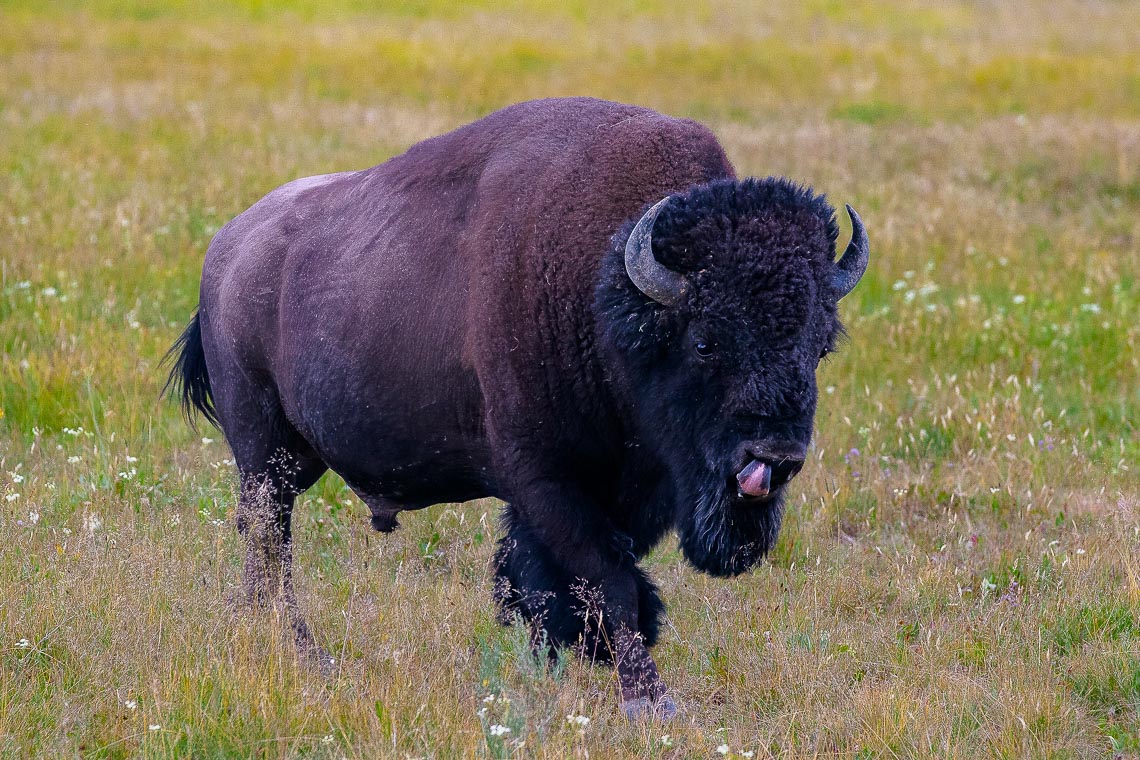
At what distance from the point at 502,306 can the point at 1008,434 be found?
3.88 m

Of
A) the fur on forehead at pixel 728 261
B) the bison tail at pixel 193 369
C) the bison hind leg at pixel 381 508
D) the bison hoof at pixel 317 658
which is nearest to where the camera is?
the fur on forehead at pixel 728 261

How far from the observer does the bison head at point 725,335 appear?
4043 mm

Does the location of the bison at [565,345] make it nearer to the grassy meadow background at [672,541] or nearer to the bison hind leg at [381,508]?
the bison hind leg at [381,508]

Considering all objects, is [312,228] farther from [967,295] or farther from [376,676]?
[967,295]

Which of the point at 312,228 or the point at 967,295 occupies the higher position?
the point at 312,228

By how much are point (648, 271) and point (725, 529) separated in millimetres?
958

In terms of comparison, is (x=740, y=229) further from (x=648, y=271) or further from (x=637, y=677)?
(x=637, y=677)

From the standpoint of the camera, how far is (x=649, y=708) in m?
4.43

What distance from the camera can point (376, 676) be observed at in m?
4.58

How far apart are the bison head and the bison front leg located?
12.1 inches

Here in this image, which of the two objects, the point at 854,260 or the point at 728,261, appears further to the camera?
the point at 854,260

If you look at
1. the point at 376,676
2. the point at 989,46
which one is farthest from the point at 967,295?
the point at 989,46

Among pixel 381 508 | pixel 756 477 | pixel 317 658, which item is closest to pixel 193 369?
pixel 381 508

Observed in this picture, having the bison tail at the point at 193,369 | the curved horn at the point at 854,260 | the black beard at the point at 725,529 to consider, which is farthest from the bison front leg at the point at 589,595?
the bison tail at the point at 193,369
